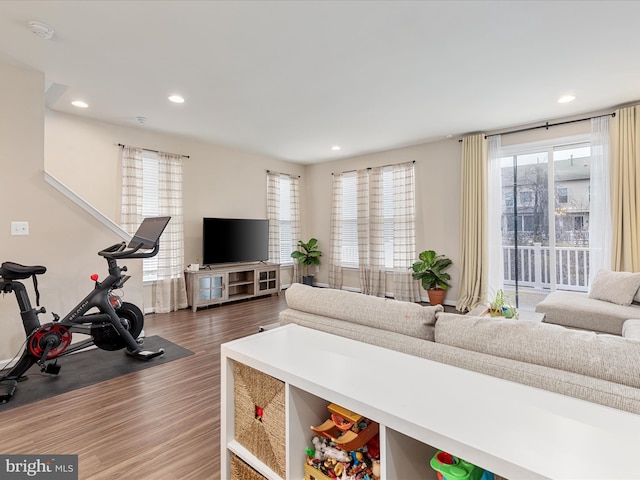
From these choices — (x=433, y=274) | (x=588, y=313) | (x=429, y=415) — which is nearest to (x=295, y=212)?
(x=433, y=274)

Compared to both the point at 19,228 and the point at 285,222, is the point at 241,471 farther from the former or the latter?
the point at 285,222

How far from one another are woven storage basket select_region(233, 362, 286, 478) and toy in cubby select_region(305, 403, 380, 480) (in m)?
0.13

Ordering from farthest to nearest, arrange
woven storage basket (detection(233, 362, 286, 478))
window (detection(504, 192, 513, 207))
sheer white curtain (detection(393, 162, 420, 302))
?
sheer white curtain (detection(393, 162, 420, 302)) < window (detection(504, 192, 513, 207)) < woven storage basket (detection(233, 362, 286, 478))

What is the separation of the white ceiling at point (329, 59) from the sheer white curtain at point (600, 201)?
326 millimetres

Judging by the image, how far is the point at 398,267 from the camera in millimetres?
5676

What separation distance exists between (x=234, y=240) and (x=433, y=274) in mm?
3365

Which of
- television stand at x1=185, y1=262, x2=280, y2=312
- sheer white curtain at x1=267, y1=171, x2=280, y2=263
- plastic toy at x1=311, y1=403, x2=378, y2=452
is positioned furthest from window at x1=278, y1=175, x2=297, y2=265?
plastic toy at x1=311, y1=403, x2=378, y2=452

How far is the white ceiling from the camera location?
7.06 feet

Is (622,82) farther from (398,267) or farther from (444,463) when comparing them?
(444,463)

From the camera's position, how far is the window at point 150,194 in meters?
4.61

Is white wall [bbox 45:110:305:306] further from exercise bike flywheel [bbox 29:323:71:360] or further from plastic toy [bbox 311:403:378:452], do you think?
plastic toy [bbox 311:403:378:452]

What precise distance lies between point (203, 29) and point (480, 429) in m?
2.81

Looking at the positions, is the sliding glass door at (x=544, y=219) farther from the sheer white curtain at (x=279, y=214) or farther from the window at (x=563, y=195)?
the sheer white curtain at (x=279, y=214)

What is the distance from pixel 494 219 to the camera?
4.70 meters
